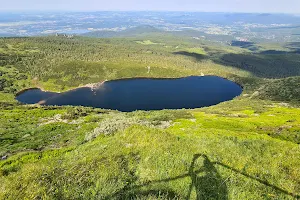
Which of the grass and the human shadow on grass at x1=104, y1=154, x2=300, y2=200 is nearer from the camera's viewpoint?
the human shadow on grass at x1=104, y1=154, x2=300, y2=200

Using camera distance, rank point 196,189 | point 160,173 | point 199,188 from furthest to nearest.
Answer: point 160,173 → point 199,188 → point 196,189

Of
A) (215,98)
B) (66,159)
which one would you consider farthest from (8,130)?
(215,98)

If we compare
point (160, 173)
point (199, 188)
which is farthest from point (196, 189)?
point (160, 173)

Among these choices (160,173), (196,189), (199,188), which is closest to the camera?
(196,189)

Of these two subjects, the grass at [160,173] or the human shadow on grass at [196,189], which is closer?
the human shadow on grass at [196,189]

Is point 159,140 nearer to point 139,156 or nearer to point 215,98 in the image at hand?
point 139,156

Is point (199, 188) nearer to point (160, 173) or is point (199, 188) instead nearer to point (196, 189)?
point (196, 189)

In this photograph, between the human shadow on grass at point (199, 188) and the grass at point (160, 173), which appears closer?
the human shadow on grass at point (199, 188)

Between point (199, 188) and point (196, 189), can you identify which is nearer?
point (196, 189)
